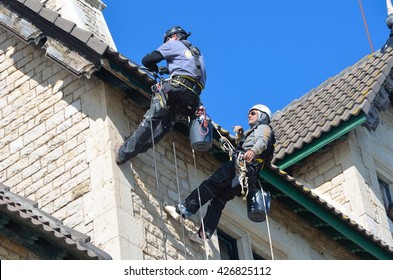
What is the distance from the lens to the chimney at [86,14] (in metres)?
19.5

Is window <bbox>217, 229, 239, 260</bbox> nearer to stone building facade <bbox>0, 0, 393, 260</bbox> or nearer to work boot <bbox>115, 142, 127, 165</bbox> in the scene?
stone building facade <bbox>0, 0, 393, 260</bbox>

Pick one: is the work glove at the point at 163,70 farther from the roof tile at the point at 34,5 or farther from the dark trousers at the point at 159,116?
the roof tile at the point at 34,5

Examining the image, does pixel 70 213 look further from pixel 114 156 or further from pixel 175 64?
pixel 175 64

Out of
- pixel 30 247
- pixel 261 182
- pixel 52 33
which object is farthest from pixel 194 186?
pixel 30 247

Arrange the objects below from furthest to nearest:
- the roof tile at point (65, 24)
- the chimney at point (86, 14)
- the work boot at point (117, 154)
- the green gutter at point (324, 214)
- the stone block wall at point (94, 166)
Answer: the chimney at point (86, 14)
the green gutter at point (324, 214)
the roof tile at point (65, 24)
the work boot at point (117, 154)
the stone block wall at point (94, 166)

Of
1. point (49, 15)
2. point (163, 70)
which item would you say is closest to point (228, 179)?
point (163, 70)

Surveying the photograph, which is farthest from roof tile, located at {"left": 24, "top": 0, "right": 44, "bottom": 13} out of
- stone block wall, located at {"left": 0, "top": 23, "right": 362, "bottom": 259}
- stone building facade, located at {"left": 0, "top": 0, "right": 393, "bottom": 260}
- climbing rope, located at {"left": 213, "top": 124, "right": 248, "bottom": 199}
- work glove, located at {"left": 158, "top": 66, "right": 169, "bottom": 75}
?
climbing rope, located at {"left": 213, "top": 124, "right": 248, "bottom": 199}

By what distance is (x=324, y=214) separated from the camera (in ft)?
62.4

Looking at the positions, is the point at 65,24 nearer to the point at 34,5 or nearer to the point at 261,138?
the point at 34,5

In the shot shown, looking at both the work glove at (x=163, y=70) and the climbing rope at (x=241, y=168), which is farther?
the work glove at (x=163, y=70)

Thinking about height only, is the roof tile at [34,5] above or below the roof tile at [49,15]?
above

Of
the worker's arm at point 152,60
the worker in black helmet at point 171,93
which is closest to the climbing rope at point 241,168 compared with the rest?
the worker in black helmet at point 171,93

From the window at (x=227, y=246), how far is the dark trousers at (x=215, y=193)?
2.99ft
